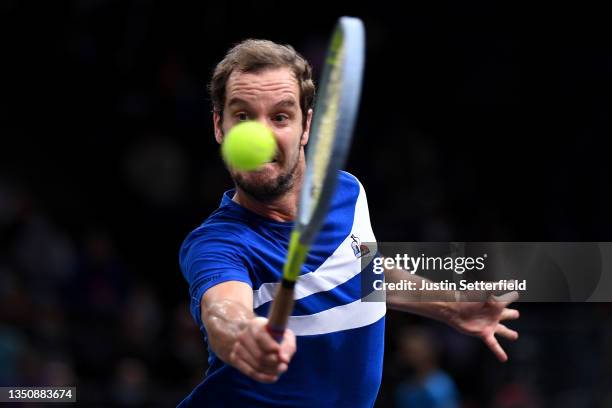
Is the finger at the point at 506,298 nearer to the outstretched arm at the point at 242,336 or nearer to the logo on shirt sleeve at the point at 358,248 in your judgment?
the logo on shirt sleeve at the point at 358,248

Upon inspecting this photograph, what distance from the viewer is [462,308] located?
4926 mm

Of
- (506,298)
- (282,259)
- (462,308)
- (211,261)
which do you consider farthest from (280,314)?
(506,298)

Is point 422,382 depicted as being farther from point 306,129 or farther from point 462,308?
point 306,129

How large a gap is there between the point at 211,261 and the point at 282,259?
0.37 m

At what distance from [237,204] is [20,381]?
5.29 meters

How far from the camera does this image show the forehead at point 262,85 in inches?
164

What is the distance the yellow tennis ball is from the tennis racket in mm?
159

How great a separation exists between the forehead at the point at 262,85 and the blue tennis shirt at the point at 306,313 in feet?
1.52

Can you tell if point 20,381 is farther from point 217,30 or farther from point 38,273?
point 217,30

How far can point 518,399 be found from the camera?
9688 millimetres

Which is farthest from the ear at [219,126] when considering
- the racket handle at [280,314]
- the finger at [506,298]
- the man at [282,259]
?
the finger at [506,298]

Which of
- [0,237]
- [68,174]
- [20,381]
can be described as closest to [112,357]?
[20,381]
